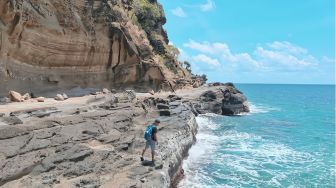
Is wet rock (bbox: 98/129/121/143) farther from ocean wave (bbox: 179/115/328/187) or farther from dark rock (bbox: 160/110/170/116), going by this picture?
dark rock (bbox: 160/110/170/116)

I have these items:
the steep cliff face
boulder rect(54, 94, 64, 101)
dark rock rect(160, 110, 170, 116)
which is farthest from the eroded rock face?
boulder rect(54, 94, 64, 101)

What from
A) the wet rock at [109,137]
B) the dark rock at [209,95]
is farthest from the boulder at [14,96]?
the dark rock at [209,95]

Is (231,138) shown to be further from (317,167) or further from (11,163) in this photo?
(11,163)

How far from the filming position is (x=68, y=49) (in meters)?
27.0

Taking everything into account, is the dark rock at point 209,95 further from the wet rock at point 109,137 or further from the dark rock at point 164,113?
the wet rock at point 109,137

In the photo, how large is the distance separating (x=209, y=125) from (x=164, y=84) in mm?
10121

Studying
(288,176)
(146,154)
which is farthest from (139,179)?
(288,176)

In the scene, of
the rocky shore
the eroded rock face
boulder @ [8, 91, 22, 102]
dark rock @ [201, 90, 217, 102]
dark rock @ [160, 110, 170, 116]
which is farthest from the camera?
dark rock @ [201, 90, 217, 102]

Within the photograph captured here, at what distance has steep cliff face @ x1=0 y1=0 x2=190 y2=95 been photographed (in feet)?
72.0

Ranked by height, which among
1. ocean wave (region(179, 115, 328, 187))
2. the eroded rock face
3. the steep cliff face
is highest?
the steep cliff face

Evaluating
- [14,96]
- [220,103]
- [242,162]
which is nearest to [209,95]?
[220,103]

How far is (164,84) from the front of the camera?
143 feet

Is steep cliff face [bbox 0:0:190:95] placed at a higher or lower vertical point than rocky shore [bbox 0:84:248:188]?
higher

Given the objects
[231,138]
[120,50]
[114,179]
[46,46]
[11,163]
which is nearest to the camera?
[11,163]
